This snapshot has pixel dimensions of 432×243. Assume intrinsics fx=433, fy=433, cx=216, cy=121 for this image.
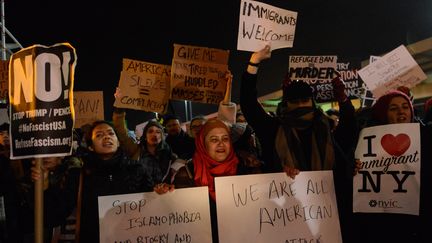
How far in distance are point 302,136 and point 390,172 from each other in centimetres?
75

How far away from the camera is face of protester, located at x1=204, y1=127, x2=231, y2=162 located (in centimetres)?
322

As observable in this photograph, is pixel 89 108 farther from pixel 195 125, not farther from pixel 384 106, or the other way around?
pixel 384 106

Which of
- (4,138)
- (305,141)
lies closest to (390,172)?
(305,141)

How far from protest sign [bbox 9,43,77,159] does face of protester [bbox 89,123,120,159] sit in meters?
0.61

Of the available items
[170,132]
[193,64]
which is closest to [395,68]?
[193,64]

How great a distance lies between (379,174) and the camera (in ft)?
11.2

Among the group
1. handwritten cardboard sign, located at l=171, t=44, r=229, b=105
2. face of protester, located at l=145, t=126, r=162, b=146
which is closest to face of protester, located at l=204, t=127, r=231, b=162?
face of protester, located at l=145, t=126, r=162, b=146

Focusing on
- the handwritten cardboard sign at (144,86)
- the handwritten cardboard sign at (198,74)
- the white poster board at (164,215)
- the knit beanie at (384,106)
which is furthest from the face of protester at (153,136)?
the knit beanie at (384,106)

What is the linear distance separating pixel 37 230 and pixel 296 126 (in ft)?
6.50

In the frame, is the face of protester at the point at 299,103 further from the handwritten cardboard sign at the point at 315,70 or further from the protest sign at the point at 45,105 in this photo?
the handwritten cardboard sign at the point at 315,70

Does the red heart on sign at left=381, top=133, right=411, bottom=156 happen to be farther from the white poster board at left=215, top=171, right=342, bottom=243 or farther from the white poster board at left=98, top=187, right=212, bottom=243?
A: the white poster board at left=98, top=187, right=212, bottom=243

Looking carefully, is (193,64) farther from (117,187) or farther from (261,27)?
(117,187)

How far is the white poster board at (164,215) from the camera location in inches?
119

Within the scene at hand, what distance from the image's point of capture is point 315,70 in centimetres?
575
